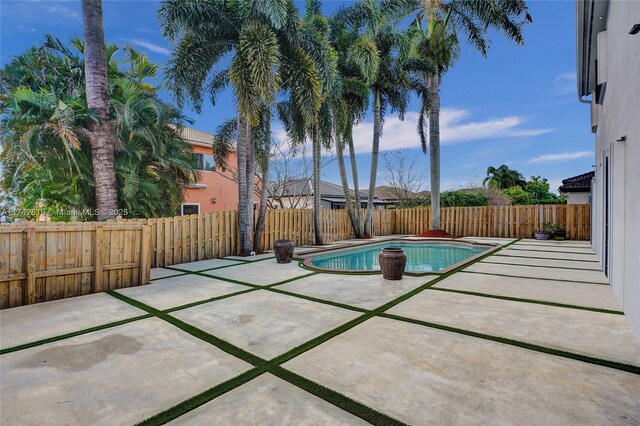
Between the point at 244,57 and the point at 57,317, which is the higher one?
the point at 244,57

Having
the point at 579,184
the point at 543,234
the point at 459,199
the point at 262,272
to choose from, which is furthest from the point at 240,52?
the point at 459,199

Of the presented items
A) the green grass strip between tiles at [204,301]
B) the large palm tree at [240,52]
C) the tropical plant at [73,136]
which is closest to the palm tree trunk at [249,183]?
the large palm tree at [240,52]

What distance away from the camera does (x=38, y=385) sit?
244 cm

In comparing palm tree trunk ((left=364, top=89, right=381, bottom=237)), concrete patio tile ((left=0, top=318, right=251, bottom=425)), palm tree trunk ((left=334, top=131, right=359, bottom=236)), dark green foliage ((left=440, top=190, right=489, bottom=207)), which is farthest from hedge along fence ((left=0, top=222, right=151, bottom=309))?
dark green foliage ((left=440, top=190, right=489, bottom=207))

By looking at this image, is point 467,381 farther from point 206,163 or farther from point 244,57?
point 206,163

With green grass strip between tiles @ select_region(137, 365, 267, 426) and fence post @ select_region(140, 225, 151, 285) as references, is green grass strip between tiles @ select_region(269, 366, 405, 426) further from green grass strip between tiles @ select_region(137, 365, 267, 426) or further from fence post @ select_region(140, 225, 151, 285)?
fence post @ select_region(140, 225, 151, 285)

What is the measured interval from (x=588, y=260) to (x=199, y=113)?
1190 cm

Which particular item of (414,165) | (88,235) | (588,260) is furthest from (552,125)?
(88,235)

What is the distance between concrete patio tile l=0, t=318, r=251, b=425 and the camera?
2109 millimetres

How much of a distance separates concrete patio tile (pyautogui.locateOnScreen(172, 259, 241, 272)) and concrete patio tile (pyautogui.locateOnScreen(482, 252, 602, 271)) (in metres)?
6.69

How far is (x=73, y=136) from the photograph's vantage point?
296 inches

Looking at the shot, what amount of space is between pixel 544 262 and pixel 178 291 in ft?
27.1

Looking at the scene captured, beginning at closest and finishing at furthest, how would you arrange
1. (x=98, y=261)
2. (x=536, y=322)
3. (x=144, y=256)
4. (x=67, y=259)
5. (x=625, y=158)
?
1. (x=536, y=322)
2. (x=625, y=158)
3. (x=67, y=259)
4. (x=98, y=261)
5. (x=144, y=256)

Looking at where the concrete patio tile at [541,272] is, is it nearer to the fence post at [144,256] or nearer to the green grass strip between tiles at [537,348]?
the green grass strip between tiles at [537,348]
